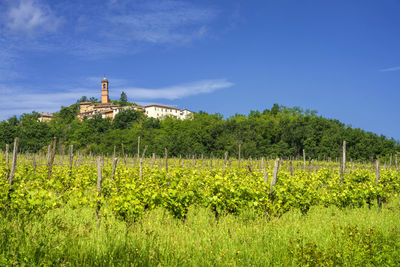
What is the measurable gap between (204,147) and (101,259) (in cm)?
4995

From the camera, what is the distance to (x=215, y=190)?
7.40 metres

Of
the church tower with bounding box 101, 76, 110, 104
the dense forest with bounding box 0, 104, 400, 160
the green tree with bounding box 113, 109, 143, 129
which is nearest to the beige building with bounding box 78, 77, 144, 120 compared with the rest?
the church tower with bounding box 101, 76, 110, 104

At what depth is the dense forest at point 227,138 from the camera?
47688 mm

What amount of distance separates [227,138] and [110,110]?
166ft

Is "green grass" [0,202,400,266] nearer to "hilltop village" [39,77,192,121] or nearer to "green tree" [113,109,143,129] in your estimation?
"green tree" [113,109,143,129]

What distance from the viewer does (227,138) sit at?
5519cm

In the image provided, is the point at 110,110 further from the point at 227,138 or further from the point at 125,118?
the point at 227,138

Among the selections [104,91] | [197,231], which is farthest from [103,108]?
[197,231]

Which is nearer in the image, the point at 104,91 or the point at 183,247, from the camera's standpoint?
the point at 183,247

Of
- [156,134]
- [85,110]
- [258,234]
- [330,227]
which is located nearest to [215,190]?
[258,234]

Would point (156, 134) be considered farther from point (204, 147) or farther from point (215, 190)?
point (215, 190)

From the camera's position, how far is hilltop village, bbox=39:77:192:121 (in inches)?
3539

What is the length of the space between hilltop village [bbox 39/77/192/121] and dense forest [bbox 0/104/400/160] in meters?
16.2

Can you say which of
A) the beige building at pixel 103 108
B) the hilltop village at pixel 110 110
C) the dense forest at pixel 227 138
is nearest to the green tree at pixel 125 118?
the dense forest at pixel 227 138
